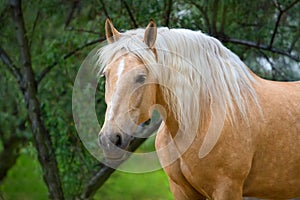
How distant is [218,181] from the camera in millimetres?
3217

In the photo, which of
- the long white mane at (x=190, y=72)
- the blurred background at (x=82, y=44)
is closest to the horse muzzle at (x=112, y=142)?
the long white mane at (x=190, y=72)

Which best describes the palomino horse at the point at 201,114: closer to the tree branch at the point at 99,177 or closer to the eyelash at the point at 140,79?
the eyelash at the point at 140,79

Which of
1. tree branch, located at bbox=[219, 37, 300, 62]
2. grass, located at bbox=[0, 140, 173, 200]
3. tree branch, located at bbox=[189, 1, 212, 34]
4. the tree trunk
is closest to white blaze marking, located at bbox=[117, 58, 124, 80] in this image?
tree branch, located at bbox=[189, 1, 212, 34]

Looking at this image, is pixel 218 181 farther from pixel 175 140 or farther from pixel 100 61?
pixel 100 61

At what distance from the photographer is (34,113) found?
5961 mm

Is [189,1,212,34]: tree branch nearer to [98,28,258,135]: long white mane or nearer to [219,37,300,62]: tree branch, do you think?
[219,37,300,62]: tree branch

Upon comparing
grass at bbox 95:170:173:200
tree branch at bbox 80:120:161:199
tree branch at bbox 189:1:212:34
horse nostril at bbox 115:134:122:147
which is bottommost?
grass at bbox 95:170:173:200

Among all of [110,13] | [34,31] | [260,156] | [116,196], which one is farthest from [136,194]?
[260,156]

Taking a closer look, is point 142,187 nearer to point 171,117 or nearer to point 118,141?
point 171,117

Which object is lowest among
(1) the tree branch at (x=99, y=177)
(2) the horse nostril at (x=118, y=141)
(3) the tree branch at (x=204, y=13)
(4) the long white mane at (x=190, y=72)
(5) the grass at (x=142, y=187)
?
(5) the grass at (x=142, y=187)

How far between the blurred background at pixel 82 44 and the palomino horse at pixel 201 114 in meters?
2.29

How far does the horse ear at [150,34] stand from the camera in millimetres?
3104

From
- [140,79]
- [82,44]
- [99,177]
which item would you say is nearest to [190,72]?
[140,79]

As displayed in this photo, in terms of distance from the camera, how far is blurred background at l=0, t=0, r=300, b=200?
5746mm
